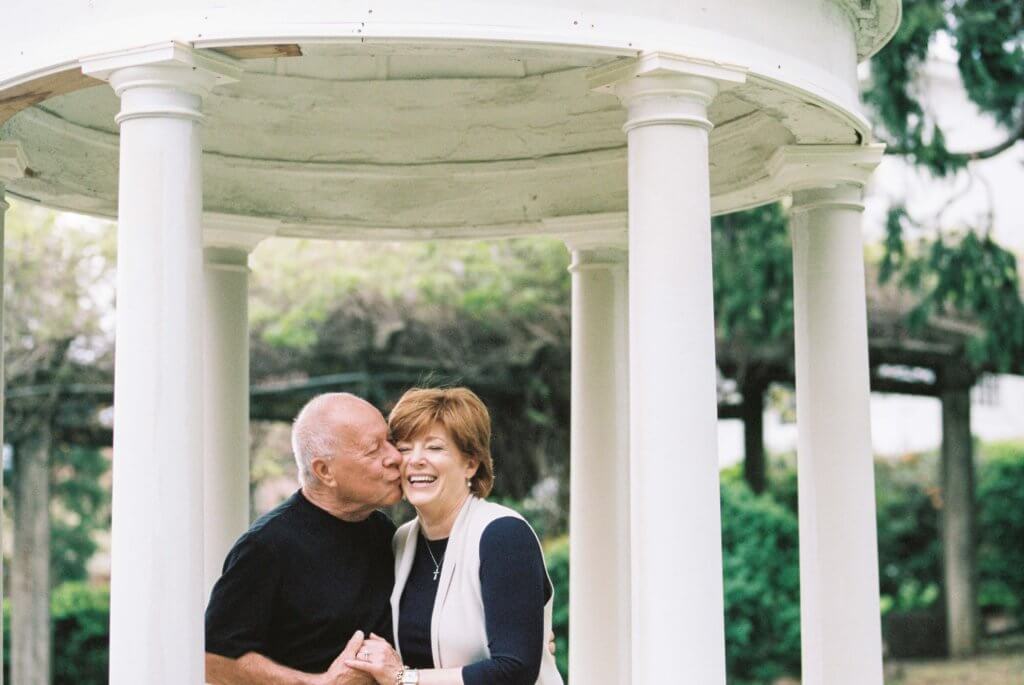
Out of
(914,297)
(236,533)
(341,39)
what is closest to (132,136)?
(341,39)

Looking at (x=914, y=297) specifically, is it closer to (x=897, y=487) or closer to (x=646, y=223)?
(x=897, y=487)

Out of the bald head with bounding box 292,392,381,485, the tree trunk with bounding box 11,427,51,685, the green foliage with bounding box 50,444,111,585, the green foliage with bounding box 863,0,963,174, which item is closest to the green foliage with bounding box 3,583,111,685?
the tree trunk with bounding box 11,427,51,685

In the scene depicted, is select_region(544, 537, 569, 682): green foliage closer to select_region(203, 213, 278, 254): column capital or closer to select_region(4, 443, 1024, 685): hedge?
select_region(4, 443, 1024, 685): hedge

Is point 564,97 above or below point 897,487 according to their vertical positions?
above

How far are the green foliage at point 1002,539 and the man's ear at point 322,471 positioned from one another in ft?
112

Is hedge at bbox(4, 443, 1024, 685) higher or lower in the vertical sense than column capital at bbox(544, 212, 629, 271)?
lower

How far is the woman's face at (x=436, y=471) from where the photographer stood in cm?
1085

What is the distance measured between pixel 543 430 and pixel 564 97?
17.1m

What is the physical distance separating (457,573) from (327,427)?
172cm

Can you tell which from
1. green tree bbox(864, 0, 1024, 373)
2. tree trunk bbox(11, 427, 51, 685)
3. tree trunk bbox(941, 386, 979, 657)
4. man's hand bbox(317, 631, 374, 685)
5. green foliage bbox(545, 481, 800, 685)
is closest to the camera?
man's hand bbox(317, 631, 374, 685)

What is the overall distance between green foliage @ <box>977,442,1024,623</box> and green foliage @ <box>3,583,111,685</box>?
979 inches

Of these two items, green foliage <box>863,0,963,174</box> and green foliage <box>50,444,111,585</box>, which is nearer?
green foliage <box>863,0,963,174</box>

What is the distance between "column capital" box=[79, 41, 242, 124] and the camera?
11234 millimetres

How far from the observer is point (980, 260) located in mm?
30516
